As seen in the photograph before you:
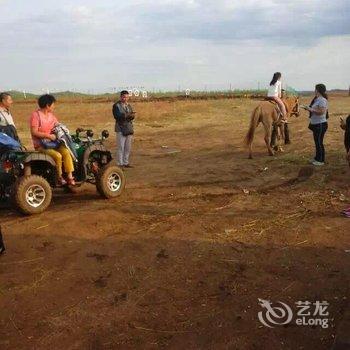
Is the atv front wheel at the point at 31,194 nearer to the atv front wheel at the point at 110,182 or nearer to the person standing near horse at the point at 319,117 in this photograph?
the atv front wheel at the point at 110,182

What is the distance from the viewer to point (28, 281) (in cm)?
490

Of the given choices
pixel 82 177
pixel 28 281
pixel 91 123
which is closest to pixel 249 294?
pixel 28 281

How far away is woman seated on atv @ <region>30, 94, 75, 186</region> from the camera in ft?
24.4

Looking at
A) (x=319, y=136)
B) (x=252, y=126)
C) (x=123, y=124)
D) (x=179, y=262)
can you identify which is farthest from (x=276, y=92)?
(x=179, y=262)

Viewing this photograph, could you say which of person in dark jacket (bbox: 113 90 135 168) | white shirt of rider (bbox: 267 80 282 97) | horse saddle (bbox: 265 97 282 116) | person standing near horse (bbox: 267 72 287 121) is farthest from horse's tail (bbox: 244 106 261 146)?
person in dark jacket (bbox: 113 90 135 168)

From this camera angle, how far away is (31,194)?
7141 mm

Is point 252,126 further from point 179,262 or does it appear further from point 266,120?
point 179,262

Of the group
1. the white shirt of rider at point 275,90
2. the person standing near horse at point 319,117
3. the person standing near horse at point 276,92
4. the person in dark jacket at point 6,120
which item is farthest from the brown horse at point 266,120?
the person in dark jacket at point 6,120

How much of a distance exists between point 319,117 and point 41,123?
6.31m

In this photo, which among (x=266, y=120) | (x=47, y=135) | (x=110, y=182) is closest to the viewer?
(x=47, y=135)

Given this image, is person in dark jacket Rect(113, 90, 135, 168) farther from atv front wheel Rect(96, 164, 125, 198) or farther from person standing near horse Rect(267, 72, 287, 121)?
person standing near horse Rect(267, 72, 287, 121)

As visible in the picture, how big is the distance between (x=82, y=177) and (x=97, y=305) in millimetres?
3992

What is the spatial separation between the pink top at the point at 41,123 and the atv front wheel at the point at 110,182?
1.20 m

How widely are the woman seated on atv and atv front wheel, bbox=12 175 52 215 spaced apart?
16.1 inches
